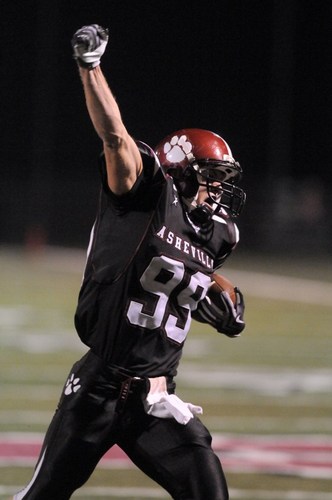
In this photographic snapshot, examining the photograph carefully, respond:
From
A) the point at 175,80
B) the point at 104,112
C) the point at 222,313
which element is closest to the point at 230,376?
the point at 222,313

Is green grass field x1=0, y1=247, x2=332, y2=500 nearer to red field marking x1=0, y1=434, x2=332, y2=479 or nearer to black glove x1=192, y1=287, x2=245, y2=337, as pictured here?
red field marking x1=0, y1=434, x2=332, y2=479

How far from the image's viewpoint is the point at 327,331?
1249 cm

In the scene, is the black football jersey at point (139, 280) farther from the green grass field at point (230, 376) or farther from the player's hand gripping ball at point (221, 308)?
the green grass field at point (230, 376)

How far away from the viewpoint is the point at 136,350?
4023 millimetres

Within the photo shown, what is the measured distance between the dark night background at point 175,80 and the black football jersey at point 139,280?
86.5ft

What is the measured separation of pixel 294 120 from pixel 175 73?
3.35 metres

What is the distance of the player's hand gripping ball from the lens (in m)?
4.36

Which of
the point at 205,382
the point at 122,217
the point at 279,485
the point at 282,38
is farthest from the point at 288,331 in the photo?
the point at 282,38

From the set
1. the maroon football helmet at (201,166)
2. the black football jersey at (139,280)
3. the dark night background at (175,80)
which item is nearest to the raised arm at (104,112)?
the black football jersey at (139,280)

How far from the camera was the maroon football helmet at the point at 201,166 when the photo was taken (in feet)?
13.8

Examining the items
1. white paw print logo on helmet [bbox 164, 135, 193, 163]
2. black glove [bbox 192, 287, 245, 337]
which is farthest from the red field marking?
white paw print logo on helmet [bbox 164, 135, 193, 163]

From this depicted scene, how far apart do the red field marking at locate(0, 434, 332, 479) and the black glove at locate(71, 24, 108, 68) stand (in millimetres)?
3134

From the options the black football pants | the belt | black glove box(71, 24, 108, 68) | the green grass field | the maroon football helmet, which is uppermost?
black glove box(71, 24, 108, 68)

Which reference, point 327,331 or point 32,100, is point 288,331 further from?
point 32,100
